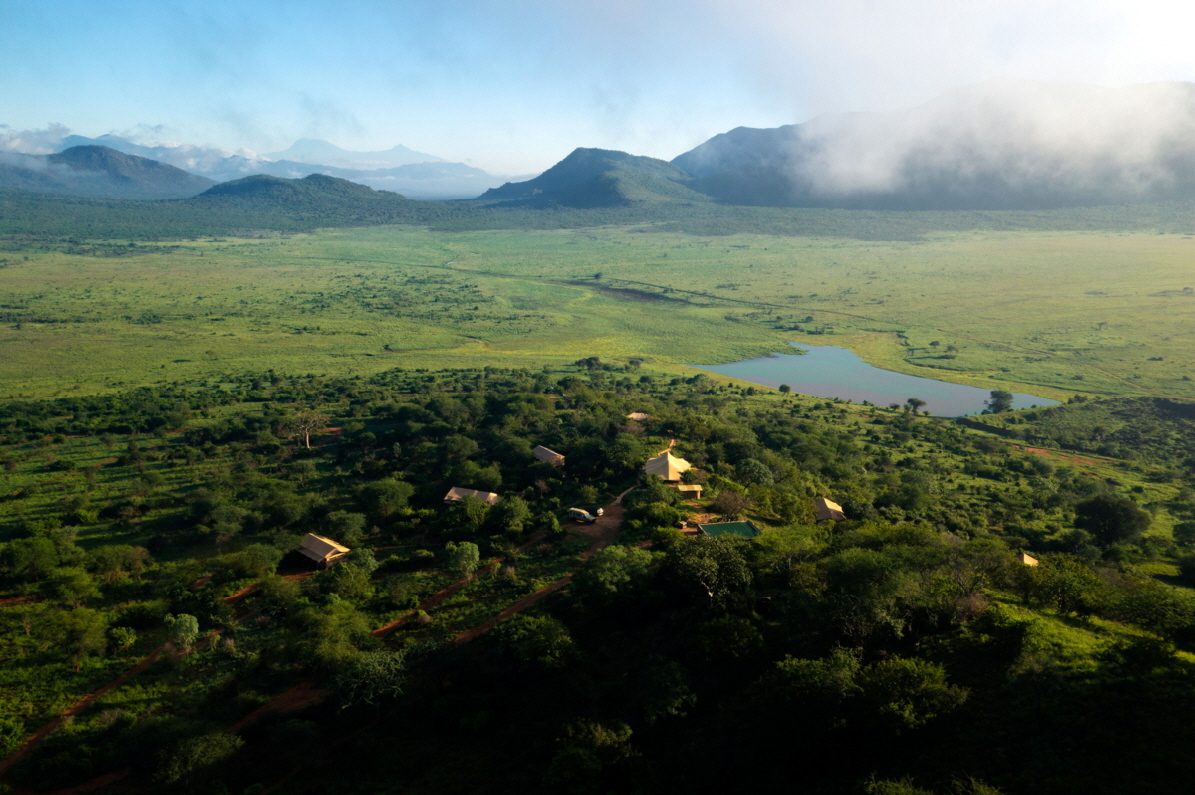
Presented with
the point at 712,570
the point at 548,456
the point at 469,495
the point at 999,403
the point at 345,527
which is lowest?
the point at 999,403

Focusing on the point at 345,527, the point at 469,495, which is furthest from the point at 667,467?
the point at 345,527

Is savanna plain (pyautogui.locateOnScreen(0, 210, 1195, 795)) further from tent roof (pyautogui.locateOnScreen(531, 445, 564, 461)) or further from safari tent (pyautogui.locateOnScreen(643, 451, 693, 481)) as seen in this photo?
tent roof (pyautogui.locateOnScreen(531, 445, 564, 461))

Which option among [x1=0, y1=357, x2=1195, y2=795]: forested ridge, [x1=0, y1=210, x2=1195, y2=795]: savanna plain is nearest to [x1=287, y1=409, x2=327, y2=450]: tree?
[x1=0, y1=210, x2=1195, y2=795]: savanna plain

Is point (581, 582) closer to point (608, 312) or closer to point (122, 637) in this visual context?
point (122, 637)

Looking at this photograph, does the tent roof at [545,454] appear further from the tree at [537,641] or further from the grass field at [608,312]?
the grass field at [608,312]

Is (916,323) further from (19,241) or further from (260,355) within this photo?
(19,241)

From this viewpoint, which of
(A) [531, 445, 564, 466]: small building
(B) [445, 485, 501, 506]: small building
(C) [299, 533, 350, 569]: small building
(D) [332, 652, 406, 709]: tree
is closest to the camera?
(D) [332, 652, 406, 709]: tree
